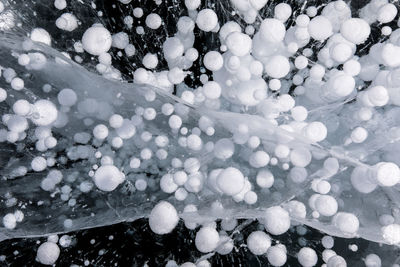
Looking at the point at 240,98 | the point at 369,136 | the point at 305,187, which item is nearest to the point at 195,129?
the point at 240,98

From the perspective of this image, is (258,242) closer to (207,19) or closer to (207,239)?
(207,239)

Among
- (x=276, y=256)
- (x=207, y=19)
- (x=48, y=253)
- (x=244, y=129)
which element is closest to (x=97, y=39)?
(x=207, y=19)

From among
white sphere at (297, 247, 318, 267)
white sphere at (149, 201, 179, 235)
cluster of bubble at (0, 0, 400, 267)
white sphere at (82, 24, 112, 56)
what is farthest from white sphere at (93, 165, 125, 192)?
white sphere at (297, 247, 318, 267)

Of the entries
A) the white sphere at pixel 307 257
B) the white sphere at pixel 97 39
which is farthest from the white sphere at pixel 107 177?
the white sphere at pixel 307 257

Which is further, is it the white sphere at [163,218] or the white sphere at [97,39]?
the white sphere at [97,39]

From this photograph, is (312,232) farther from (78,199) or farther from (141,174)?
(78,199)

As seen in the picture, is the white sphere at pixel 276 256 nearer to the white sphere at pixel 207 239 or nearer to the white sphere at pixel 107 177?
the white sphere at pixel 207 239

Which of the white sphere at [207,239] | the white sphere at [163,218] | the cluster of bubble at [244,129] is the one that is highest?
the cluster of bubble at [244,129]

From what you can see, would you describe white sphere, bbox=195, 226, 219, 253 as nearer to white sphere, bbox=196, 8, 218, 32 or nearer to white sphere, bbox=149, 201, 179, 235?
white sphere, bbox=149, 201, 179, 235
